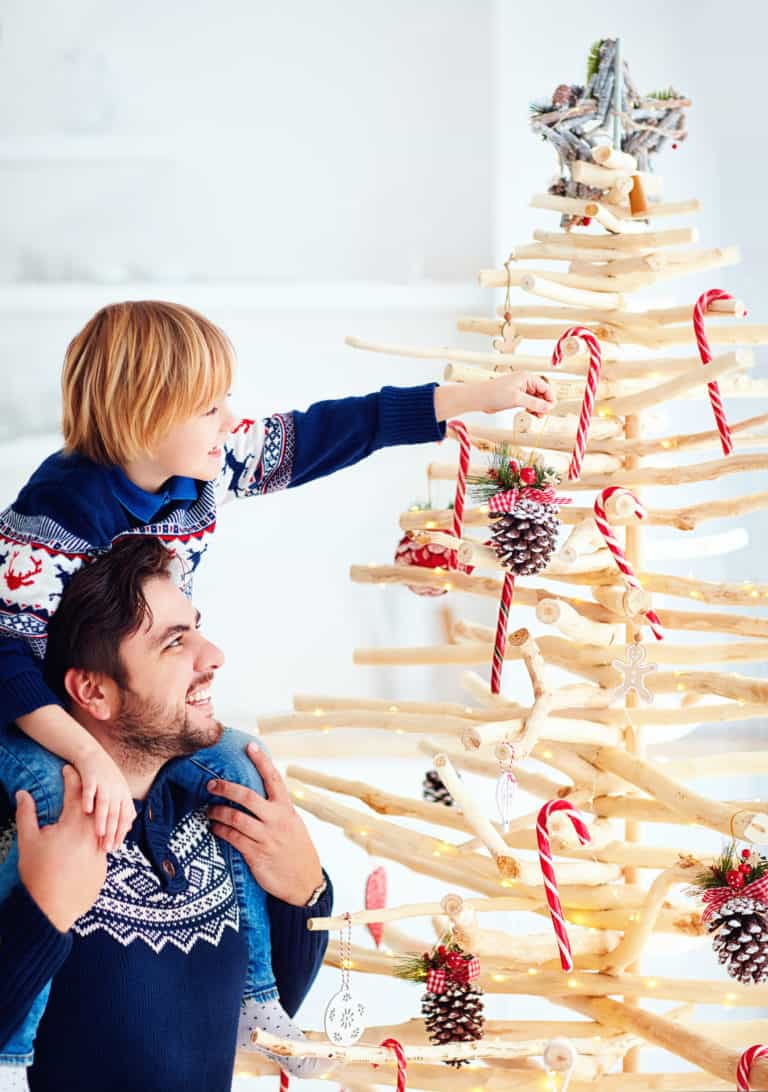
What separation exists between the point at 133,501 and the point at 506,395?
42 cm

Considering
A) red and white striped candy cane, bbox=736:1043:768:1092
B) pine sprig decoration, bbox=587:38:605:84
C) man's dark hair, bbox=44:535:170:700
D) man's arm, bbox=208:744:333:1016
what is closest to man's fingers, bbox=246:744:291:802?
man's arm, bbox=208:744:333:1016

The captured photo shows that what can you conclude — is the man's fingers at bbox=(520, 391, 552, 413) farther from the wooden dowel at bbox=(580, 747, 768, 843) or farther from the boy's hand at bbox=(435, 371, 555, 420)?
the wooden dowel at bbox=(580, 747, 768, 843)

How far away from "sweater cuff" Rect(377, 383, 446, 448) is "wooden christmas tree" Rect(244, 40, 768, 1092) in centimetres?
6

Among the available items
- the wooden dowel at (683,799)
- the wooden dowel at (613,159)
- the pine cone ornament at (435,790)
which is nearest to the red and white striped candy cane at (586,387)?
the wooden dowel at (613,159)

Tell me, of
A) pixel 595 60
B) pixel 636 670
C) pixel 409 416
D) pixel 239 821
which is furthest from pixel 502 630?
pixel 595 60

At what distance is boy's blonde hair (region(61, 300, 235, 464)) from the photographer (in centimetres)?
148

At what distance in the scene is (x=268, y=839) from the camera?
155cm

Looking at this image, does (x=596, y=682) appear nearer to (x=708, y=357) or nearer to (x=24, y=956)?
(x=708, y=357)

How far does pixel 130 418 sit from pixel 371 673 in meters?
1.60

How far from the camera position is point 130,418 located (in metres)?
1.48

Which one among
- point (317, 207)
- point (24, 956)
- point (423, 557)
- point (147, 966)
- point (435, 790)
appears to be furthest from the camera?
point (317, 207)

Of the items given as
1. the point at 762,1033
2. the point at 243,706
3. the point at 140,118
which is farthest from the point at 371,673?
the point at 762,1033

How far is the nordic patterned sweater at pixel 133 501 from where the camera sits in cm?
145

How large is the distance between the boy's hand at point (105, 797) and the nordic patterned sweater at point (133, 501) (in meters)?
0.08
